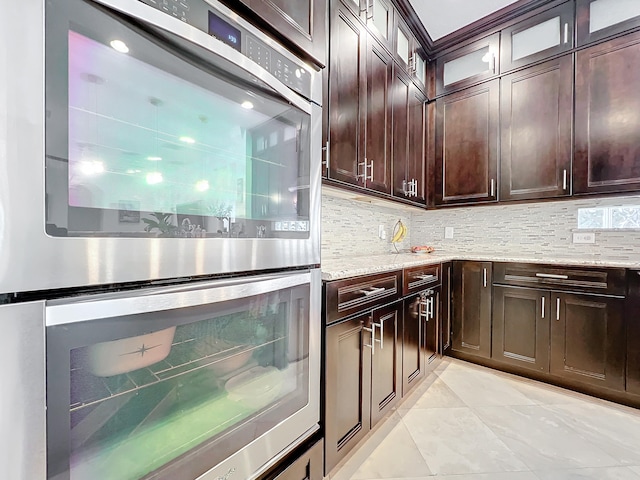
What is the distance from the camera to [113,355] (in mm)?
618

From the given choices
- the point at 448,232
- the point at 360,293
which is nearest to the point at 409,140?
the point at 448,232

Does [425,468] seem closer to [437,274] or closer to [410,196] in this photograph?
[437,274]

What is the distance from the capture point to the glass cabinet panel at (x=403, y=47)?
2262mm

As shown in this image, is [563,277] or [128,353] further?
[563,277]

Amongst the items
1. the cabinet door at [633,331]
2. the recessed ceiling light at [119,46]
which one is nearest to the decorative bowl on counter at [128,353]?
the recessed ceiling light at [119,46]

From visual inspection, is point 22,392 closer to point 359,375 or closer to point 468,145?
point 359,375

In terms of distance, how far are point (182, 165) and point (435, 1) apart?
2.52m

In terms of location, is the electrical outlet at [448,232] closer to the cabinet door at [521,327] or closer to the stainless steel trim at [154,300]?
the cabinet door at [521,327]

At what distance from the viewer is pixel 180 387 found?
0.75 meters

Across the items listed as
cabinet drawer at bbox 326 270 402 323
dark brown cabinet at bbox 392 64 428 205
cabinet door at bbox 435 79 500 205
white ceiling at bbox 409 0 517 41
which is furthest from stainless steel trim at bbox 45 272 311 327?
white ceiling at bbox 409 0 517 41

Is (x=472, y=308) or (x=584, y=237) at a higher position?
(x=584, y=237)

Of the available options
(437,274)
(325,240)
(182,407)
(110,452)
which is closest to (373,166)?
(325,240)

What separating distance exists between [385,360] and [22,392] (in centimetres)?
148

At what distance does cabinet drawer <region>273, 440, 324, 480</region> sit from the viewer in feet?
3.34
